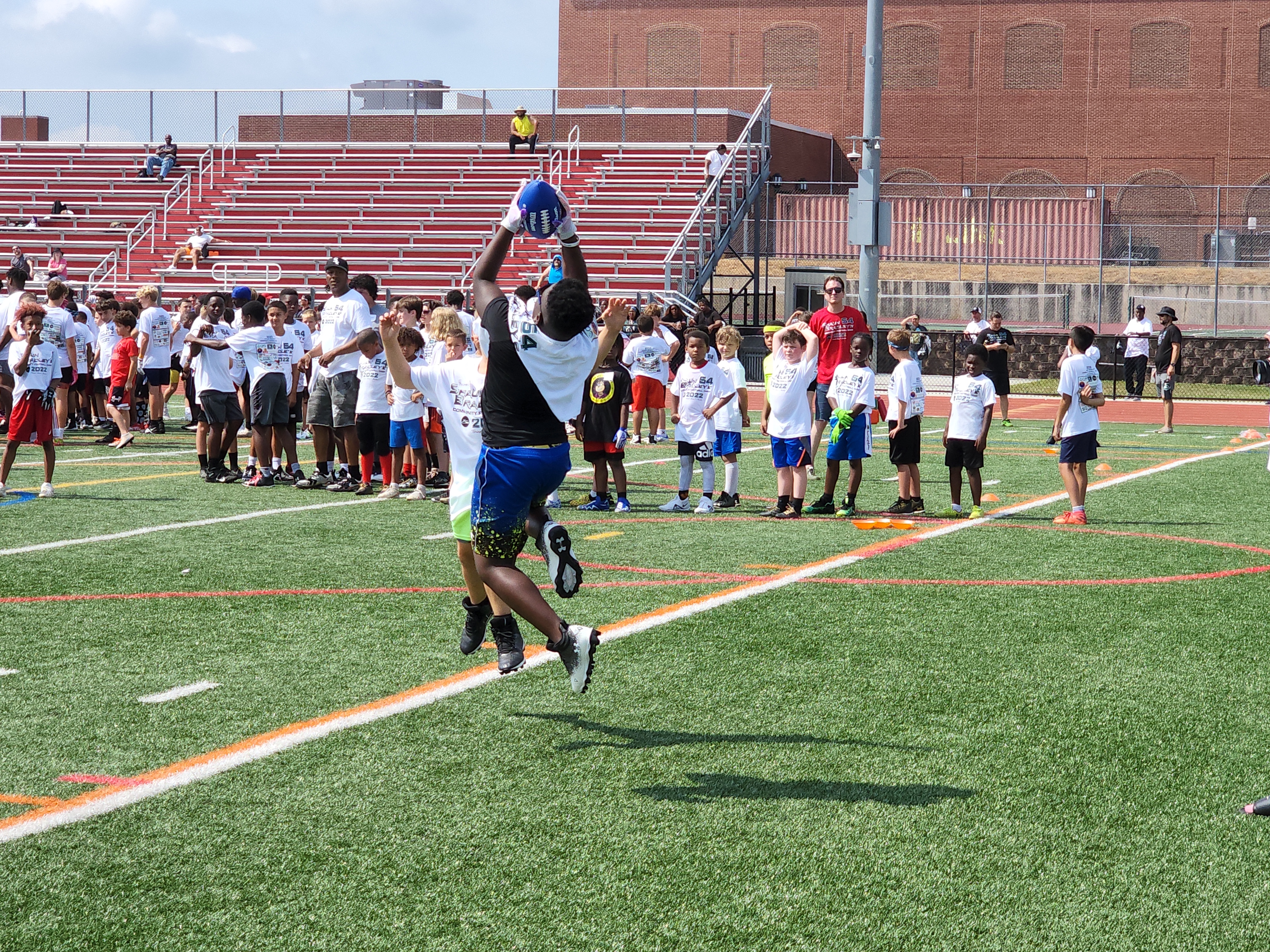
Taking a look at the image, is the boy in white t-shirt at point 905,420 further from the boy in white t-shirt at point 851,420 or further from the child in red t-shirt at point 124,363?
the child in red t-shirt at point 124,363

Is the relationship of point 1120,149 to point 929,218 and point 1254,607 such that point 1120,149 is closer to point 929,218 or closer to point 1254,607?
point 929,218

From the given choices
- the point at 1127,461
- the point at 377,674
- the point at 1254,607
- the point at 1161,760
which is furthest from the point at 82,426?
the point at 1161,760

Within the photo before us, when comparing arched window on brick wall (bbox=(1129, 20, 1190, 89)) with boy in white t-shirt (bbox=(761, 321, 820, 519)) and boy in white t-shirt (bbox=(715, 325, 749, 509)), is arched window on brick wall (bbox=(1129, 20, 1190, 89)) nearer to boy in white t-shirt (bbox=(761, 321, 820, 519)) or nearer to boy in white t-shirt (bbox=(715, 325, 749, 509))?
boy in white t-shirt (bbox=(715, 325, 749, 509))

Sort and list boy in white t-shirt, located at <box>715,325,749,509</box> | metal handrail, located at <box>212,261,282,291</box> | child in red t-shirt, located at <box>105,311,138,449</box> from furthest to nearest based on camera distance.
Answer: metal handrail, located at <box>212,261,282,291</box> → child in red t-shirt, located at <box>105,311,138,449</box> → boy in white t-shirt, located at <box>715,325,749,509</box>

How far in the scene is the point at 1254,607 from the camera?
8.69 meters

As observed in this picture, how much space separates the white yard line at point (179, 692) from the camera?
6.41m

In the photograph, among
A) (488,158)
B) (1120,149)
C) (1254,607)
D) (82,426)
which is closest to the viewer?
(1254,607)

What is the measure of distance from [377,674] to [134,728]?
1.26m

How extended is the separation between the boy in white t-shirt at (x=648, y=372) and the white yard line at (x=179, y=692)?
11348 millimetres

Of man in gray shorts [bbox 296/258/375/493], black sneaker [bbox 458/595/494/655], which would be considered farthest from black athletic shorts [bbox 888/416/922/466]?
black sneaker [bbox 458/595/494/655]

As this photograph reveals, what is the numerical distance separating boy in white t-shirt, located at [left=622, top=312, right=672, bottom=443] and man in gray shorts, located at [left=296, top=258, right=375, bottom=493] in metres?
4.41

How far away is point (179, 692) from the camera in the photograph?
21.5 feet

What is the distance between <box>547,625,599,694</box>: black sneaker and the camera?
5.68 meters

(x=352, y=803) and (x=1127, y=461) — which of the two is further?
(x=1127, y=461)
